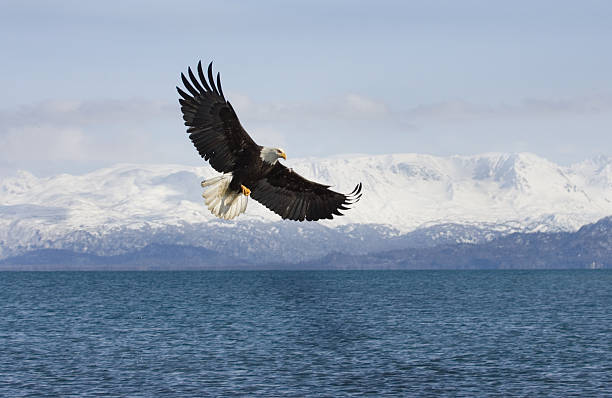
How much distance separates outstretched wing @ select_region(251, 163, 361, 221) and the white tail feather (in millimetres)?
1772

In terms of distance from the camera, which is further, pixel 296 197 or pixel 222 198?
pixel 296 197

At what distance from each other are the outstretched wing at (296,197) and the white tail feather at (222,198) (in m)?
1.77

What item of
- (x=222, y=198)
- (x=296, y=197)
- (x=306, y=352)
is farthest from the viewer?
(x=306, y=352)

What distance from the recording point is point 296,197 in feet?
65.4

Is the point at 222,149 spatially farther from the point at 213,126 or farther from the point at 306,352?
the point at 306,352

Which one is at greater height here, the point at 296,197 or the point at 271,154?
the point at 271,154

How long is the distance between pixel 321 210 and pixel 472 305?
123 m

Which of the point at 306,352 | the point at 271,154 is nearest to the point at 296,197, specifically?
the point at 271,154

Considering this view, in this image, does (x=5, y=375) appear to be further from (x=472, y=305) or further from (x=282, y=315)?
(x=472, y=305)

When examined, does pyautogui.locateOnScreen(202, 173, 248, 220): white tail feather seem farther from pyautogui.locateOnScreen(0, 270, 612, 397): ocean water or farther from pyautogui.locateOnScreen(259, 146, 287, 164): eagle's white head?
pyautogui.locateOnScreen(0, 270, 612, 397): ocean water

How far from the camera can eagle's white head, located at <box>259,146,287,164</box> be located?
54.9ft

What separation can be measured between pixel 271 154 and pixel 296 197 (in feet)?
10.7

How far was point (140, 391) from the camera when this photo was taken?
167ft

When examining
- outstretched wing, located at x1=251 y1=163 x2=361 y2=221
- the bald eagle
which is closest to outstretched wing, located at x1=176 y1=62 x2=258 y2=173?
the bald eagle
